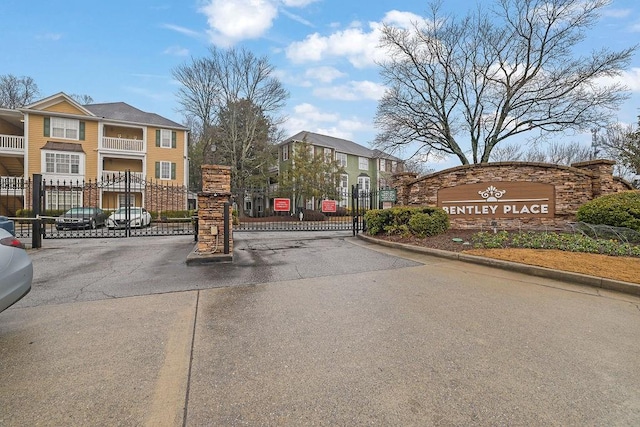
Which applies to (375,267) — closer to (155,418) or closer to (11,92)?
(155,418)

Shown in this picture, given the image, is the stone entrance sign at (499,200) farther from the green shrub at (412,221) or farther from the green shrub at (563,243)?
the green shrub at (563,243)

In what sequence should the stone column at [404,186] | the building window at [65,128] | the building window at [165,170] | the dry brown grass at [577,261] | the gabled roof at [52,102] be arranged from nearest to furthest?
the dry brown grass at [577,261], the stone column at [404,186], the gabled roof at [52,102], the building window at [65,128], the building window at [165,170]

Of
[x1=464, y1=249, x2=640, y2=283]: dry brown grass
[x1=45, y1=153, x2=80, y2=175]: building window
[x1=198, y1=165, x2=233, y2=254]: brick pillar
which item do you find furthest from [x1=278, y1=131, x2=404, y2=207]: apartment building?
[x1=464, y1=249, x2=640, y2=283]: dry brown grass

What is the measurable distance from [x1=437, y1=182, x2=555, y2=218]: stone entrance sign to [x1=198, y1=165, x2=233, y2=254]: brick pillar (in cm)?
771

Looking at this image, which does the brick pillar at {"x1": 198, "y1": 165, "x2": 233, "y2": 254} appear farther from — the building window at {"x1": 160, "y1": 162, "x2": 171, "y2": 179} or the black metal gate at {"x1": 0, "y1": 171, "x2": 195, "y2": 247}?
the building window at {"x1": 160, "y1": 162, "x2": 171, "y2": 179}

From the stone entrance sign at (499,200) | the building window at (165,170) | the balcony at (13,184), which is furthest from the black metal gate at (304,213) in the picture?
the balcony at (13,184)

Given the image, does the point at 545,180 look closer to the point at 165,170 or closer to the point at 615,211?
the point at 615,211

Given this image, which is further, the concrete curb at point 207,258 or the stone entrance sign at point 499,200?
the stone entrance sign at point 499,200

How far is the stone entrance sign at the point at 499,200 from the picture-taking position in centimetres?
1021

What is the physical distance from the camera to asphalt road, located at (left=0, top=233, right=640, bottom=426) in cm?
206

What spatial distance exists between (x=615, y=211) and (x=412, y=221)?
4.95 m

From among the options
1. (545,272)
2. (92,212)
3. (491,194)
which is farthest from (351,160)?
(545,272)

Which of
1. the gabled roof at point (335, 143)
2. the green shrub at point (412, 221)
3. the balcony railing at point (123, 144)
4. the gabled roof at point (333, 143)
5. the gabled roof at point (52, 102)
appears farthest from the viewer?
the gabled roof at point (333, 143)

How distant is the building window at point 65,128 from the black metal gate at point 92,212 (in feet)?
13.1
